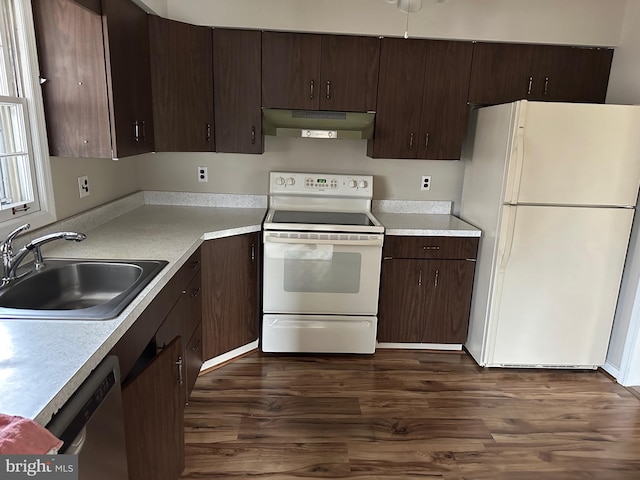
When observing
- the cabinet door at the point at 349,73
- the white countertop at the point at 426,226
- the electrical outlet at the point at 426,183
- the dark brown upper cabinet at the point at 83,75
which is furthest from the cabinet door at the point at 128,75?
the electrical outlet at the point at 426,183

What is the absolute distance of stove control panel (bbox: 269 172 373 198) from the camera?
10.4ft

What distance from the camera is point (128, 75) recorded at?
2195mm

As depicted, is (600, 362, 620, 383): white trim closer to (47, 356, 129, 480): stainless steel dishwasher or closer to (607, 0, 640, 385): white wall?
(607, 0, 640, 385): white wall

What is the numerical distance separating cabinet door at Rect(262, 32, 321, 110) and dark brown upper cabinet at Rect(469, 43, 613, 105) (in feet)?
3.45

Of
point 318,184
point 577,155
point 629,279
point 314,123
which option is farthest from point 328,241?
point 629,279

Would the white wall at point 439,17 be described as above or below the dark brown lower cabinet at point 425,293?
above

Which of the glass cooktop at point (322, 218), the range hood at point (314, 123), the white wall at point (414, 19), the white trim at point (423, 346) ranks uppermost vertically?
the white wall at point (414, 19)

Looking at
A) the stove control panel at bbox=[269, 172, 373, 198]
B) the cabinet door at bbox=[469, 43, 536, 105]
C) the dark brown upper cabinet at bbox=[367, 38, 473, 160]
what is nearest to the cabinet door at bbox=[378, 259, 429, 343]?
the stove control panel at bbox=[269, 172, 373, 198]

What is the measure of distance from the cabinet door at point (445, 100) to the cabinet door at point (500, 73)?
0.06 metres

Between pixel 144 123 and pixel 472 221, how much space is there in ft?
7.12

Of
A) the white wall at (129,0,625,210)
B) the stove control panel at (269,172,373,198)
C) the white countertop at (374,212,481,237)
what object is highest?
the white wall at (129,0,625,210)

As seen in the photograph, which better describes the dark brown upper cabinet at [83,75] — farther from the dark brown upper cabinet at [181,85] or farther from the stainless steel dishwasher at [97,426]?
the stainless steel dishwasher at [97,426]

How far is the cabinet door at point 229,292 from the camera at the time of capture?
2.57 meters

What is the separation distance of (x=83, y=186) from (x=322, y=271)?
4.73 ft
